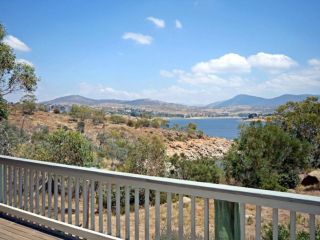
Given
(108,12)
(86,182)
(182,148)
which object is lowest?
(182,148)

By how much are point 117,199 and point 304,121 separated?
49.7 ft

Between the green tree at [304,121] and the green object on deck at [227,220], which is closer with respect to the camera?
the green object on deck at [227,220]

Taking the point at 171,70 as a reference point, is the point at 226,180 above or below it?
below

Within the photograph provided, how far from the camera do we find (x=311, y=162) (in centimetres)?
1422

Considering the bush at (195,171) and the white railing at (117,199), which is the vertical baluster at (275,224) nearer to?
the white railing at (117,199)

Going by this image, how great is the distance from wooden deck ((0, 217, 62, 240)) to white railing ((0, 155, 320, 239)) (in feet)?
0.39

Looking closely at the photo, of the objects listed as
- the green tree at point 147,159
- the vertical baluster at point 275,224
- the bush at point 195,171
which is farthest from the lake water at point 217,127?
the vertical baluster at point 275,224

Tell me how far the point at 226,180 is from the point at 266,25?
1058 centimetres

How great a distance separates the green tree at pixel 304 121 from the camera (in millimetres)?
15741

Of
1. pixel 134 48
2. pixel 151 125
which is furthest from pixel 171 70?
pixel 134 48

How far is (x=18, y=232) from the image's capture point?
3.88m

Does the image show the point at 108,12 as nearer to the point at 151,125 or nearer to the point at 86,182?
the point at 86,182

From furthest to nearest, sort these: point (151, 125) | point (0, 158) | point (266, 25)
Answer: point (151, 125) → point (266, 25) → point (0, 158)

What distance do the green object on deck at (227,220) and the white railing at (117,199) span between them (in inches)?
1.9
